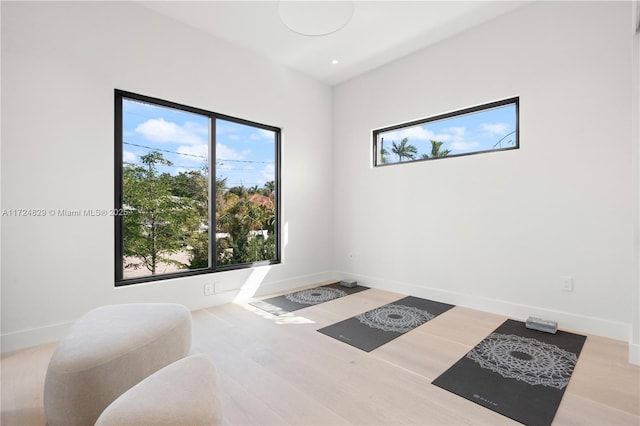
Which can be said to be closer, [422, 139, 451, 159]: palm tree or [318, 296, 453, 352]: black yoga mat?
[318, 296, 453, 352]: black yoga mat

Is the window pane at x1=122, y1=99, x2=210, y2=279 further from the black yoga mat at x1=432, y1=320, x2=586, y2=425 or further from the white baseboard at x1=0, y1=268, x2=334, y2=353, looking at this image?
the black yoga mat at x1=432, y1=320, x2=586, y2=425

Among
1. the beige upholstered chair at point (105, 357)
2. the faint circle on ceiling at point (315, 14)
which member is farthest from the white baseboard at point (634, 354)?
the faint circle on ceiling at point (315, 14)

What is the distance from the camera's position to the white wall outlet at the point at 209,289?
3.28m

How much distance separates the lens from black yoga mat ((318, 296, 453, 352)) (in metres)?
2.46

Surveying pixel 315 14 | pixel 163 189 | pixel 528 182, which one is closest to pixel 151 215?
pixel 163 189

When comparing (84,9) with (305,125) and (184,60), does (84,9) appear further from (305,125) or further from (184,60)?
(305,125)

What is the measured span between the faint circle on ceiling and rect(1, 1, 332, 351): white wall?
4.34ft

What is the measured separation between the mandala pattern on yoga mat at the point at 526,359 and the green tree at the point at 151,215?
286cm

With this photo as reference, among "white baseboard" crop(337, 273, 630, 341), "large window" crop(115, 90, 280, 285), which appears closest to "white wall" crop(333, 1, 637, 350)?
"white baseboard" crop(337, 273, 630, 341)

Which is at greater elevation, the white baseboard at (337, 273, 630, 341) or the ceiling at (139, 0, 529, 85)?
the ceiling at (139, 0, 529, 85)

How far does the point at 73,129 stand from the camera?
2.51m

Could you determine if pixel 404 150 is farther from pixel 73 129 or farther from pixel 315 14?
pixel 73 129

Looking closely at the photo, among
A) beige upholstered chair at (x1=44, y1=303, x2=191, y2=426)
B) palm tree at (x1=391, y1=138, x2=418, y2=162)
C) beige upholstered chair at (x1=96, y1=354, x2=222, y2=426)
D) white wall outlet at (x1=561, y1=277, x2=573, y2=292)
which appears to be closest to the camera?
beige upholstered chair at (x1=96, y1=354, x2=222, y2=426)

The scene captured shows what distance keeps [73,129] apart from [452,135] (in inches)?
144
